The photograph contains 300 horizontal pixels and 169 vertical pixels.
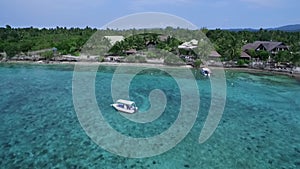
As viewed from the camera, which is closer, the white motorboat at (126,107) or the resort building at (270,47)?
the white motorboat at (126,107)

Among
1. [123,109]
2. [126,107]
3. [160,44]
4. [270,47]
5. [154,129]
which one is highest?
[160,44]

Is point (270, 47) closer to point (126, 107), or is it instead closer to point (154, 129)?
point (126, 107)

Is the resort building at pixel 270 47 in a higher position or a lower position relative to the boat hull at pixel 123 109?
higher

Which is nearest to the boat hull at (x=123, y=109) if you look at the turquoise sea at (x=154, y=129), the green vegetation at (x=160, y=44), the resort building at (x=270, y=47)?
the turquoise sea at (x=154, y=129)

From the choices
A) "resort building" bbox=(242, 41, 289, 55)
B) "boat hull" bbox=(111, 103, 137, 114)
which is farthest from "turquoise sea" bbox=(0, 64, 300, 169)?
"resort building" bbox=(242, 41, 289, 55)

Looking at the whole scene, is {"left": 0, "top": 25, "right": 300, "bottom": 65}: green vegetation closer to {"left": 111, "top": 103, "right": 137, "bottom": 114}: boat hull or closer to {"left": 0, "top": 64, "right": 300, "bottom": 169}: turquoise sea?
{"left": 0, "top": 64, "right": 300, "bottom": 169}: turquoise sea

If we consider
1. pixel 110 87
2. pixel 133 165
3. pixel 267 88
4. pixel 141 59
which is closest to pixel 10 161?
pixel 133 165

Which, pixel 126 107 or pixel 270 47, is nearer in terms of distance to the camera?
pixel 126 107

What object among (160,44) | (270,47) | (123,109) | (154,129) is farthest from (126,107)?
(270,47)

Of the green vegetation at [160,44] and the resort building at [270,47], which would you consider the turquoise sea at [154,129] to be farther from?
the resort building at [270,47]
